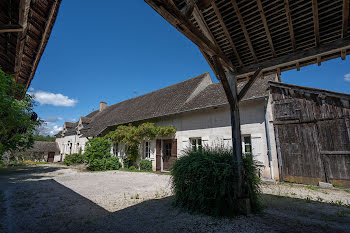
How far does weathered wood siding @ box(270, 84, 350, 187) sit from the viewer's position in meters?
6.48

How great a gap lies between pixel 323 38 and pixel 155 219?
463cm

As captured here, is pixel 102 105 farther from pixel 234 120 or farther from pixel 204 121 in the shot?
pixel 234 120

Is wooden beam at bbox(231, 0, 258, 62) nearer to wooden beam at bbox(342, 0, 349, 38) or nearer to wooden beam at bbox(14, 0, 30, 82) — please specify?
wooden beam at bbox(342, 0, 349, 38)

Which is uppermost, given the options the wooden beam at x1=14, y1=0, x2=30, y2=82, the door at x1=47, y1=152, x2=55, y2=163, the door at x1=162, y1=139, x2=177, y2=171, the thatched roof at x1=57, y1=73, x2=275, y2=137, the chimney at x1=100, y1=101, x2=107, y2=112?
the chimney at x1=100, y1=101, x2=107, y2=112

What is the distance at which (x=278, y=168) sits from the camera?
24.6ft

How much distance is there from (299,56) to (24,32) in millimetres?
5546

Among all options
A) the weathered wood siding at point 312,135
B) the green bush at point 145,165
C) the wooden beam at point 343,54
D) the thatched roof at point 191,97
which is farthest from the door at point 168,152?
the wooden beam at point 343,54

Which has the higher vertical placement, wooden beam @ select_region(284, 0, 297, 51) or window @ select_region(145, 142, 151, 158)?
wooden beam @ select_region(284, 0, 297, 51)

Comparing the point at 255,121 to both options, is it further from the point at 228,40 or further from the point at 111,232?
the point at 111,232

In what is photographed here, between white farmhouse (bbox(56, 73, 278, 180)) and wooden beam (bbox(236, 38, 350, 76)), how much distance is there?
2.29m

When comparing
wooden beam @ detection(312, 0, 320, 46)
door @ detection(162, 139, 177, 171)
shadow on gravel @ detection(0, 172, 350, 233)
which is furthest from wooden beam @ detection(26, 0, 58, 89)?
door @ detection(162, 139, 177, 171)

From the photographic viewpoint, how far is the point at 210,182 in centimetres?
346

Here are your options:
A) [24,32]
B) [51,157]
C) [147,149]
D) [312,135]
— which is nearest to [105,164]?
[147,149]

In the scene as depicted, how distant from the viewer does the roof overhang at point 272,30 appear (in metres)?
2.88
